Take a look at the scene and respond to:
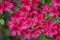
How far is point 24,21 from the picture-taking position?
225cm

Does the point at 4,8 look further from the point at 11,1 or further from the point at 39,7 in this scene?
the point at 39,7

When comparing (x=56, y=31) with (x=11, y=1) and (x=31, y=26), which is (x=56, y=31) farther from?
(x=11, y=1)

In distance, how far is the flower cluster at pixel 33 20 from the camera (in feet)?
7.26

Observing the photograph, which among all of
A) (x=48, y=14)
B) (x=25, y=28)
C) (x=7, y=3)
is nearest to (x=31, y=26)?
(x=25, y=28)

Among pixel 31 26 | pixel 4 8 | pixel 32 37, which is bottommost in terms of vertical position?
pixel 32 37

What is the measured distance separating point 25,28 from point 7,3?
1.21 ft

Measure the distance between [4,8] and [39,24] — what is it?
1.41 ft

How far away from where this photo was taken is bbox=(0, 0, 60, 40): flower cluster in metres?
2.21

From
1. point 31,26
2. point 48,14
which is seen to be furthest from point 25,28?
point 48,14

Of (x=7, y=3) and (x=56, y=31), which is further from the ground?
(x=7, y=3)

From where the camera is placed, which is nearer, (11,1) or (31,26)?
(31,26)

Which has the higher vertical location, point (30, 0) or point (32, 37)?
point (30, 0)

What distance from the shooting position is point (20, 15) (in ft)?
7.47

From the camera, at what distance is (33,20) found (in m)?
2.25
